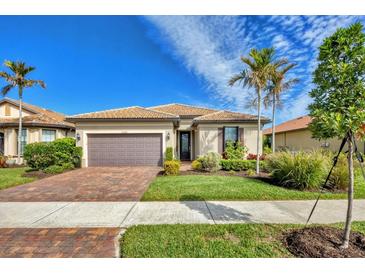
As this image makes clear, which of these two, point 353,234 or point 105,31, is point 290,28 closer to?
point 353,234

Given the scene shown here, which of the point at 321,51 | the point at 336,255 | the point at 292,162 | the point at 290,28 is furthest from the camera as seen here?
the point at 292,162

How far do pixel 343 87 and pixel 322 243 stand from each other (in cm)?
258

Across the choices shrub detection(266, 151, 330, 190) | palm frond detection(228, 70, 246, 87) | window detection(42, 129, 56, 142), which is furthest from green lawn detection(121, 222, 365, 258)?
window detection(42, 129, 56, 142)

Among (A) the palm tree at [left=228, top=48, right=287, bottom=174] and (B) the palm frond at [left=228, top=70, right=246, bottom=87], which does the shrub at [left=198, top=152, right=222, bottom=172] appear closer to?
(A) the palm tree at [left=228, top=48, right=287, bottom=174]

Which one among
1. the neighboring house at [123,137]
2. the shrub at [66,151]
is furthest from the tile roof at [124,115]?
the shrub at [66,151]

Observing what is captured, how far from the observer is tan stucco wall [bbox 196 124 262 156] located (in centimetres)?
1446

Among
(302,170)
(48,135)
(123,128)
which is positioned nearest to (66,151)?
(123,128)

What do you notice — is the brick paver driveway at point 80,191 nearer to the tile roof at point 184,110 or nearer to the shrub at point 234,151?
the shrub at point 234,151

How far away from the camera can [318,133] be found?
328 centimetres

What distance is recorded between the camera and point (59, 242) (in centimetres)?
339

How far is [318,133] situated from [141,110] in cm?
1321

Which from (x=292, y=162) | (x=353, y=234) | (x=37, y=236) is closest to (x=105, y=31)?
(x=37, y=236)

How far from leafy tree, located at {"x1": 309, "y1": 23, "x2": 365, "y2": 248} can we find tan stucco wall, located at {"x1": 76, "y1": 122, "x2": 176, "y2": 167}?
35.3ft

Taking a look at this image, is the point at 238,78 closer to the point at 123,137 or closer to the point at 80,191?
the point at 123,137
